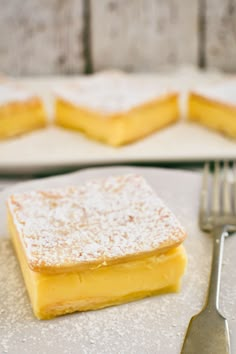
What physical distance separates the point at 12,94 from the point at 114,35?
2.61ft

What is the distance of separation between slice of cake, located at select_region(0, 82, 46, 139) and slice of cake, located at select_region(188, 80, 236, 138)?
58 centimetres

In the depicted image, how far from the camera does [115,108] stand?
2.19m

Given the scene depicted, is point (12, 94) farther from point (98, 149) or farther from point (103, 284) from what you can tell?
point (103, 284)

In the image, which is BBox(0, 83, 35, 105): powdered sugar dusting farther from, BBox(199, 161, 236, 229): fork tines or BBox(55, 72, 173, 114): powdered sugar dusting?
BBox(199, 161, 236, 229): fork tines

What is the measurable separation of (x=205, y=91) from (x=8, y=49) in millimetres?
1073

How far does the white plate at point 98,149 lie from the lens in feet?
6.65

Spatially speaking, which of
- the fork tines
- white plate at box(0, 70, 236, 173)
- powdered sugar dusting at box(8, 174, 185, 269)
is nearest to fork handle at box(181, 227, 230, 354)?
powdered sugar dusting at box(8, 174, 185, 269)

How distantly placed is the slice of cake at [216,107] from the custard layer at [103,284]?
1.06 meters

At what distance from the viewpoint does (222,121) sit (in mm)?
2297

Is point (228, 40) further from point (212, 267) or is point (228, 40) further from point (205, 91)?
point (212, 267)

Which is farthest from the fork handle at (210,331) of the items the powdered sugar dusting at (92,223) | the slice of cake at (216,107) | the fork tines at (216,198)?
the slice of cake at (216,107)

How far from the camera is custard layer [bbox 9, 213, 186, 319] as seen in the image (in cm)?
122

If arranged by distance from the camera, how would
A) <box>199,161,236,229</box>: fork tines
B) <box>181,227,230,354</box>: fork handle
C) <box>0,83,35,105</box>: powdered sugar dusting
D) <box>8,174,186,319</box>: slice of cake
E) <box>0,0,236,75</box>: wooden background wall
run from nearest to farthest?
<box>181,227,230,354</box>: fork handle, <box>8,174,186,319</box>: slice of cake, <box>199,161,236,229</box>: fork tines, <box>0,83,35,105</box>: powdered sugar dusting, <box>0,0,236,75</box>: wooden background wall

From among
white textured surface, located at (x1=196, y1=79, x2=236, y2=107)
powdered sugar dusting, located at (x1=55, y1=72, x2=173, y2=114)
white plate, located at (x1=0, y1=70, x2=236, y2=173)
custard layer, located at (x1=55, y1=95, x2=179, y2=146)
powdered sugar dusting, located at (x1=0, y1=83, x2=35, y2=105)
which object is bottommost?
white plate, located at (x1=0, y1=70, x2=236, y2=173)
